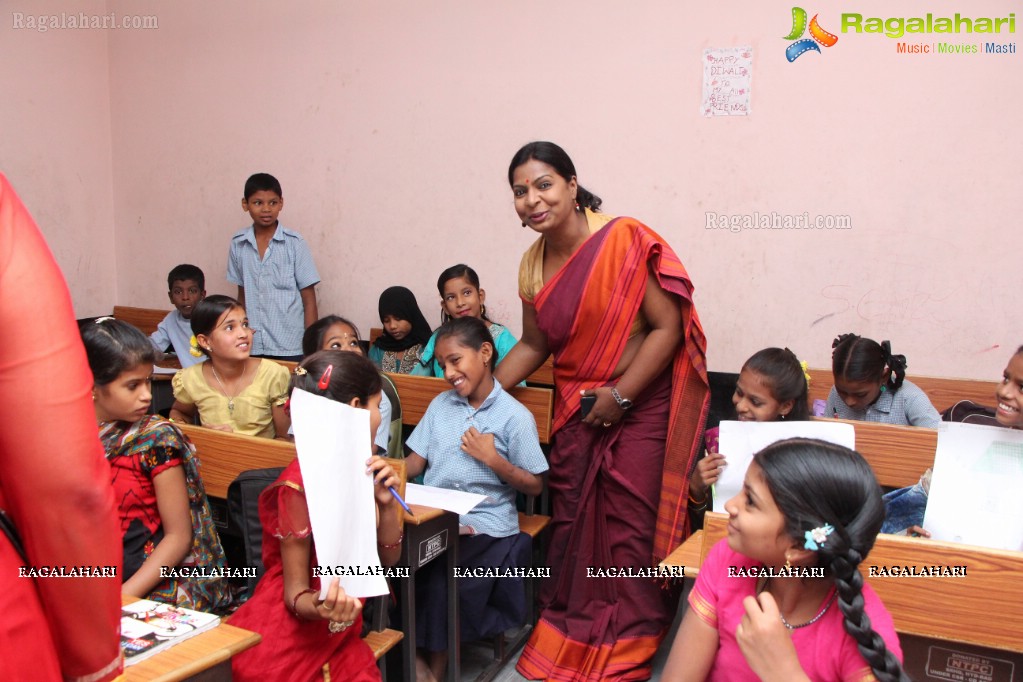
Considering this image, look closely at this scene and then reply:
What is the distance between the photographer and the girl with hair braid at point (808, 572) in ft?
3.92

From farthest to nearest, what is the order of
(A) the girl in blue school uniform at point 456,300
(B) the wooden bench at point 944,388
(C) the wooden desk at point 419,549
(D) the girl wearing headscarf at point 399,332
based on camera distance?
(D) the girl wearing headscarf at point 399,332 < (A) the girl in blue school uniform at point 456,300 < (B) the wooden bench at point 944,388 < (C) the wooden desk at point 419,549

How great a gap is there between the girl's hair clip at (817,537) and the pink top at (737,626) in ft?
0.45

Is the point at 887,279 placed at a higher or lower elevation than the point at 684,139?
lower

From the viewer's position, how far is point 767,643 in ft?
3.98

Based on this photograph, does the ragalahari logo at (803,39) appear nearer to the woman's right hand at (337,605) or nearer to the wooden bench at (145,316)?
the woman's right hand at (337,605)

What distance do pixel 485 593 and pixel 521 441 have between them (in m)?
0.46

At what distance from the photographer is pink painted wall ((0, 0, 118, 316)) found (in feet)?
16.2

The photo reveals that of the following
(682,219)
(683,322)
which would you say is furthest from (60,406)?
(682,219)

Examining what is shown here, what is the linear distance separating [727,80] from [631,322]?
1.85m

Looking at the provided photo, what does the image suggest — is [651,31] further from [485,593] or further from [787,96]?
[485,593]

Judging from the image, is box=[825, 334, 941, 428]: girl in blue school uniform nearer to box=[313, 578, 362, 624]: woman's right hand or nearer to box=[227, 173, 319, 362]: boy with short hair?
box=[313, 578, 362, 624]: woman's right hand

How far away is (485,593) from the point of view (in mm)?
2459

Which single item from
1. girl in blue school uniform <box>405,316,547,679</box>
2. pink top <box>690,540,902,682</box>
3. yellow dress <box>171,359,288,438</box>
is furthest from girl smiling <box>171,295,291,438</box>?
pink top <box>690,540,902,682</box>

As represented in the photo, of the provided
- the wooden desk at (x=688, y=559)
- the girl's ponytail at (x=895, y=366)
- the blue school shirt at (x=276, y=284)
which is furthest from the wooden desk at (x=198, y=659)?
the blue school shirt at (x=276, y=284)
